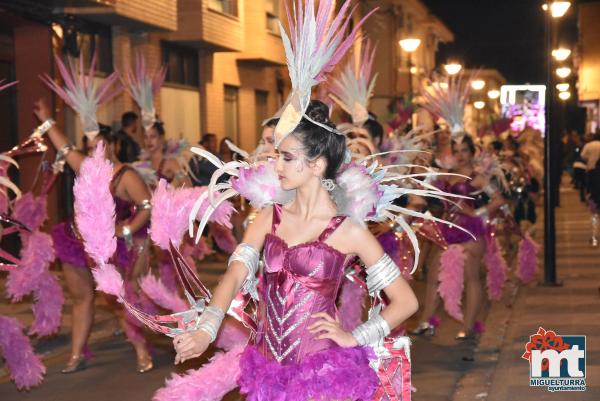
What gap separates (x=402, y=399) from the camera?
421 cm

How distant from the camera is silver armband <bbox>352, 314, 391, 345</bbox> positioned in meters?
4.01

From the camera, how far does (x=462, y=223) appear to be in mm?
9375

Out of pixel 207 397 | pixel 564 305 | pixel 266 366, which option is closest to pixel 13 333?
pixel 207 397

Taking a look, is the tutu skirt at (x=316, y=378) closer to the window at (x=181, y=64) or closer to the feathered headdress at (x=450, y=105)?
the feathered headdress at (x=450, y=105)

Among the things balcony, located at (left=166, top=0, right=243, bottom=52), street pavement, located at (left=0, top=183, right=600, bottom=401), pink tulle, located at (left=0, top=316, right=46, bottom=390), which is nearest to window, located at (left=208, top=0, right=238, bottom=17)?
balcony, located at (left=166, top=0, right=243, bottom=52)

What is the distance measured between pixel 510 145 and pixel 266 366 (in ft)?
56.7

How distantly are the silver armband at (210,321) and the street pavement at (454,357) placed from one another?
336 centimetres

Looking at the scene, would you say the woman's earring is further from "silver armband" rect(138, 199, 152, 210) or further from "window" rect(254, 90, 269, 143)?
"window" rect(254, 90, 269, 143)

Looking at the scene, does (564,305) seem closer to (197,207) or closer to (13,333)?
(13,333)

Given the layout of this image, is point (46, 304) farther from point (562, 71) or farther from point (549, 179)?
point (562, 71)

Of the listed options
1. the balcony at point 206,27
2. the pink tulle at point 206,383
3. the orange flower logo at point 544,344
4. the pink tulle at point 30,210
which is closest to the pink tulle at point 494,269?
the orange flower logo at point 544,344

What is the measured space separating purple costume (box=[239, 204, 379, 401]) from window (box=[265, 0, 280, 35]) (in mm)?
22683

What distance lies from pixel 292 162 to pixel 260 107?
23.0 metres

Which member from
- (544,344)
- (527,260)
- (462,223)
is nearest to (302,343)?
(544,344)
